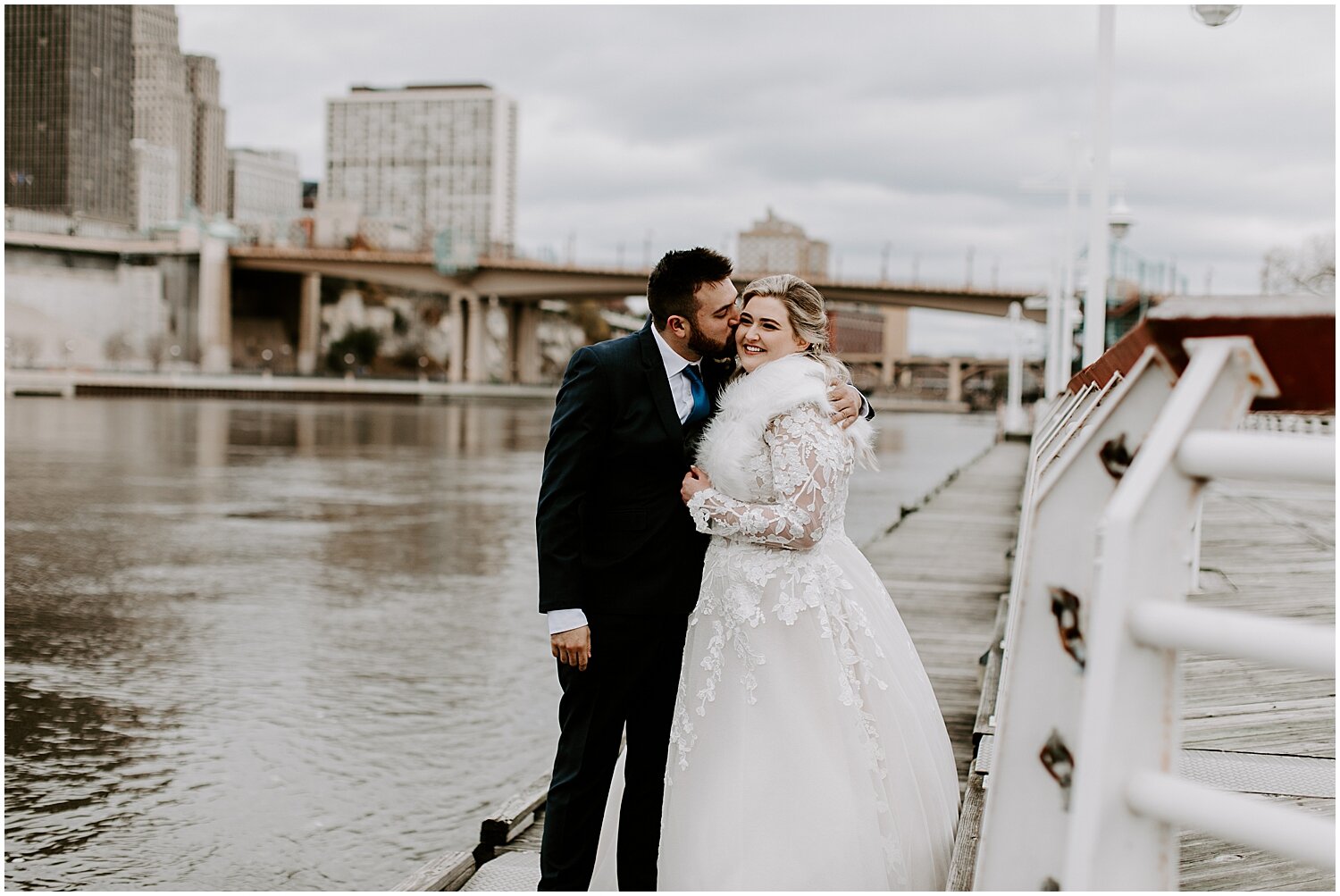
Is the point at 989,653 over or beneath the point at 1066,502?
beneath

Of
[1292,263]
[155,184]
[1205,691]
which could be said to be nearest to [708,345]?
[1205,691]

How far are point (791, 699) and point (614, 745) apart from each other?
0.54m

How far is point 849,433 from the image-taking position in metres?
3.46

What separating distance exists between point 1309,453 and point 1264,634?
0.17 metres

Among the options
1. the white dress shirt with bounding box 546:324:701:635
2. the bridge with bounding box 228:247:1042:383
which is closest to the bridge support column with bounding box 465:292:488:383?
the bridge with bounding box 228:247:1042:383

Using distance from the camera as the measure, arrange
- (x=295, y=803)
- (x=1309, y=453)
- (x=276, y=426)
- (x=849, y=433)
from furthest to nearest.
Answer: (x=276, y=426) → (x=295, y=803) → (x=849, y=433) → (x=1309, y=453)

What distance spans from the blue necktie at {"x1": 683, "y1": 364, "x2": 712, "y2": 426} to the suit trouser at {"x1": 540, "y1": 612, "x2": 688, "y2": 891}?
57cm

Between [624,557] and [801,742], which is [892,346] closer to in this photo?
Answer: [624,557]

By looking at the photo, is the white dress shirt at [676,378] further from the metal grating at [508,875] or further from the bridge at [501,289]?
the bridge at [501,289]

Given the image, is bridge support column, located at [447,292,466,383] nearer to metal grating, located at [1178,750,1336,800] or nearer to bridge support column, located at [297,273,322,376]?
bridge support column, located at [297,273,322,376]

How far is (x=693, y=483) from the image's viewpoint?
3297 millimetres

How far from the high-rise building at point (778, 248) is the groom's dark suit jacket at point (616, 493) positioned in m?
77.4

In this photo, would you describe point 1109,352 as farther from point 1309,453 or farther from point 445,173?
point 445,173

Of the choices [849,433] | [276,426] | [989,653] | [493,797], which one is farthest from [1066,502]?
[276,426]
